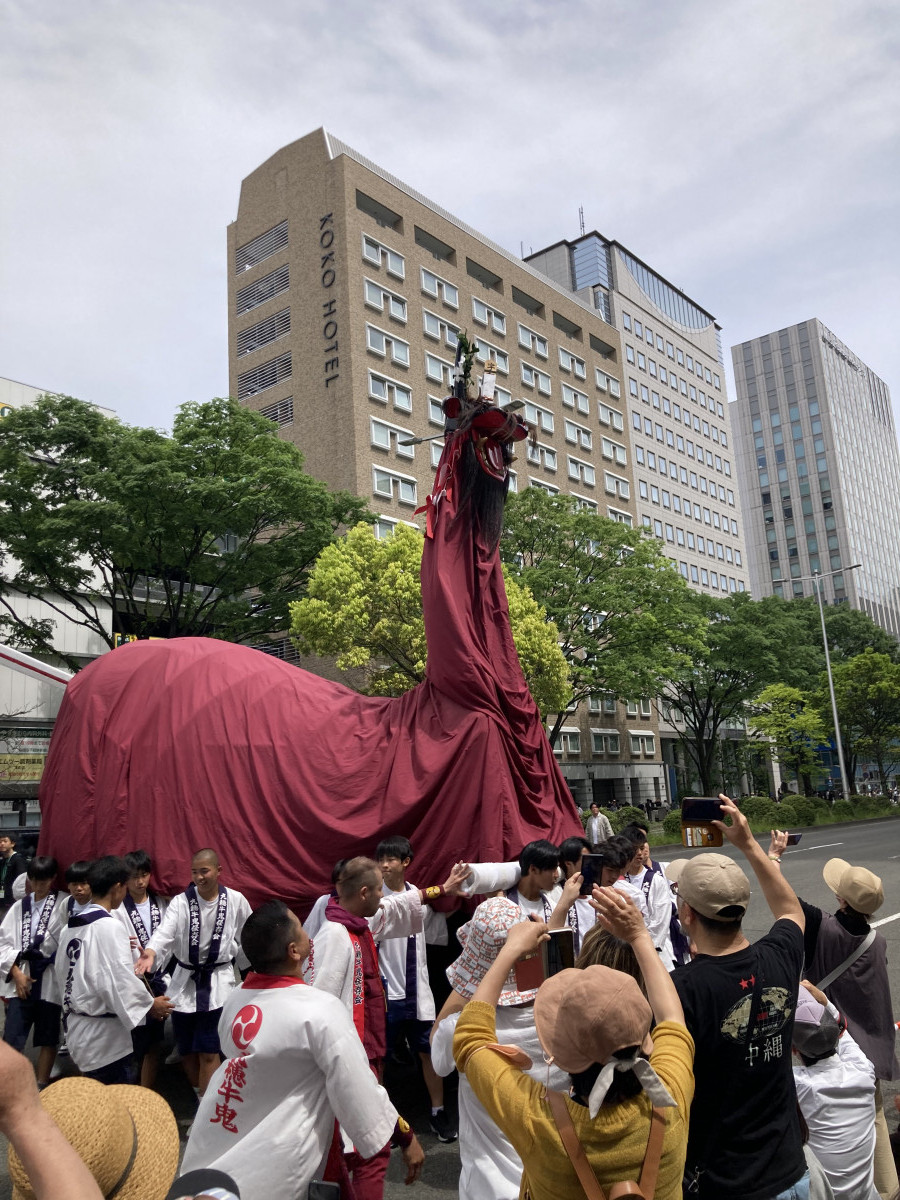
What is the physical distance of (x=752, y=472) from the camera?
93.7m

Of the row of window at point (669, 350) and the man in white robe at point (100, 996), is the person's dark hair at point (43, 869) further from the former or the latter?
the row of window at point (669, 350)

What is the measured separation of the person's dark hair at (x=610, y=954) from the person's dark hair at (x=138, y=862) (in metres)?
4.72

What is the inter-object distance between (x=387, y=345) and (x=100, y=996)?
33428 millimetres

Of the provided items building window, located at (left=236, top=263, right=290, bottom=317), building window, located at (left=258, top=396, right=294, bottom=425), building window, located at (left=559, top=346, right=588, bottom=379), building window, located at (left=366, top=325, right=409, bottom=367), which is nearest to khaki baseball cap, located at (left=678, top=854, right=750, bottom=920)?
building window, located at (left=366, top=325, right=409, bottom=367)

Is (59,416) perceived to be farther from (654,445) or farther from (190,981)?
(654,445)

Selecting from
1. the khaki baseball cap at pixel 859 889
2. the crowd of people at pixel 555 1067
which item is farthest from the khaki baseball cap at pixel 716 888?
the khaki baseball cap at pixel 859 889

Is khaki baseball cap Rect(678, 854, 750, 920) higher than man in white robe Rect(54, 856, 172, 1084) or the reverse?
higher

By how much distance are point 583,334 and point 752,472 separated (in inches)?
1985

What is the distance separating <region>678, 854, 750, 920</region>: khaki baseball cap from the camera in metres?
2.61

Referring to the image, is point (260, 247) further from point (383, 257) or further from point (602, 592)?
point (602, 592)

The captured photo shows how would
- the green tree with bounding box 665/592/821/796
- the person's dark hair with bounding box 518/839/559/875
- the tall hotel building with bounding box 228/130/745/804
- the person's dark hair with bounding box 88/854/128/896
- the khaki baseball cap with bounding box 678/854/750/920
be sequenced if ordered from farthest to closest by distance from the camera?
the green tree with bounding box 665/592/821/796 → the tall hotel building with bounding box 228/130/745/804 → the person's dark hair with bounding box 88/854/128/896 → the person's dark hair with bounding box 518/839/559/875 → the khaki baseball cap with bounding box 678/854/750/920

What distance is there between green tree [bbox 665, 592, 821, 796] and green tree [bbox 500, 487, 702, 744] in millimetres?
8360

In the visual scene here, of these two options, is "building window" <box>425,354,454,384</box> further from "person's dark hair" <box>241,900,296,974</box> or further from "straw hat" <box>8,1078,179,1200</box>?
"straw hat" <box>8,1078,179,1200</box>

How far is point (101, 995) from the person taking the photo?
5.21 metres
